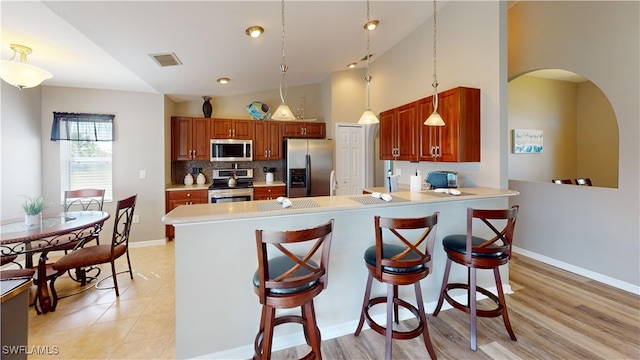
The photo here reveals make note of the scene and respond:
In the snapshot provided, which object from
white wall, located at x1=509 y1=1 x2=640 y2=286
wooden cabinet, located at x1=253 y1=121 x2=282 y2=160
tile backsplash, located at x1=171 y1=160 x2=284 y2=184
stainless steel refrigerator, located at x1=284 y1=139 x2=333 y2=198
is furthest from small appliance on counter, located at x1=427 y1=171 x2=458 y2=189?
tile backsplash, located at x1=171 y1=160 x2=284 y2=184

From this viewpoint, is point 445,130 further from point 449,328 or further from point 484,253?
point 449,328

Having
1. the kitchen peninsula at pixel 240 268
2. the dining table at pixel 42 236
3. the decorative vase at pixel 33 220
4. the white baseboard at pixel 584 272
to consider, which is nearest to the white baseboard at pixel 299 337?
the kitchen peninsula at pixel 240 268

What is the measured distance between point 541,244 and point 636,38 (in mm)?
2454

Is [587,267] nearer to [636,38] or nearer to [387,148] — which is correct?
[636,38]

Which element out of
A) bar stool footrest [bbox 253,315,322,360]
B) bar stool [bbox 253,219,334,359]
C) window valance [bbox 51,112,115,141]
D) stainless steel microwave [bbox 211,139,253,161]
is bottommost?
bar stool footrest [bbox 253,315,322,360]

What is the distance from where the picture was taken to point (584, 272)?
10.0 feet

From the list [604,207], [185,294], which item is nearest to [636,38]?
[604,207]

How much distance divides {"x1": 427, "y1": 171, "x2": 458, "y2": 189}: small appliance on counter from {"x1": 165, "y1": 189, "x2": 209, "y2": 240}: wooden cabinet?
3.64 metres

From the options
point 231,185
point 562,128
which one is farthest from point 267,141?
point 562,128

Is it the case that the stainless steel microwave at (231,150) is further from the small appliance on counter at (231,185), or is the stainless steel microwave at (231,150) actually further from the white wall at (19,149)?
the white wall at (19,149)

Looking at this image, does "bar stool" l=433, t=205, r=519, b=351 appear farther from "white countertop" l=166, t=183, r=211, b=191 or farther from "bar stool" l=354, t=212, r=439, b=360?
"white countertop" l=166, t=183, r=211, b=191

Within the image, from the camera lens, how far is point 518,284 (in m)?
2.87

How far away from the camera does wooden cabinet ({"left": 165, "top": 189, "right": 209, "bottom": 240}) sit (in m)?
4.43

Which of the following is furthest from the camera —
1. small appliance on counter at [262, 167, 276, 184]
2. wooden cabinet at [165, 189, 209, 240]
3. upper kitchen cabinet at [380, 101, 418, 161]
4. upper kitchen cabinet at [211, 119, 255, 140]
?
small appliance on counter at [262, 167, 276, 184]
